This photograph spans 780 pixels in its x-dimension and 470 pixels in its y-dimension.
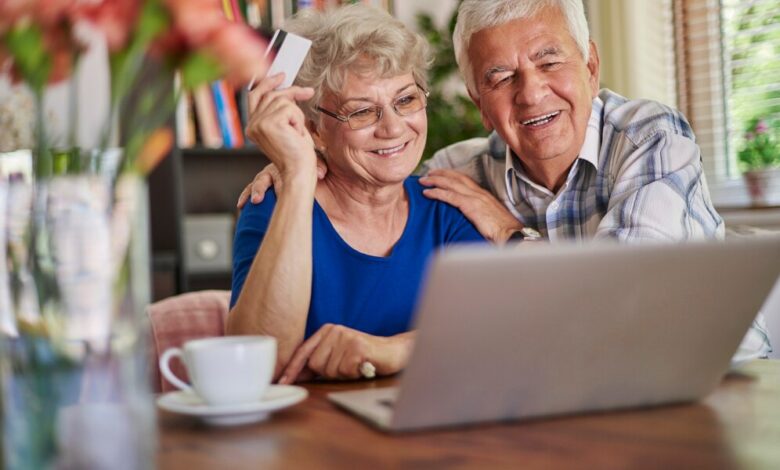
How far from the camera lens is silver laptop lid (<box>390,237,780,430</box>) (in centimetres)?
73

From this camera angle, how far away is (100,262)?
0.67m

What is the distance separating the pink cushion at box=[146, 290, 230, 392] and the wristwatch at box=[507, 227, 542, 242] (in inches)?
25.1

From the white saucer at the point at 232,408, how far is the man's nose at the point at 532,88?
95 centimetres

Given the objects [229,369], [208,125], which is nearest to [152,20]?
[229,369]

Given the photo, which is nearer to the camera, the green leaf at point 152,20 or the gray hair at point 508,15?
the green leaf at point 152,20

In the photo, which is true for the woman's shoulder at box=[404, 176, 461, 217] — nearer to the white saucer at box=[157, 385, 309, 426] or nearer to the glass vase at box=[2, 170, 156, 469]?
the white saucer at box=[157, 385, 309, 426]

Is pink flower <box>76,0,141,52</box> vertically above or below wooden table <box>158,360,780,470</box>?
above

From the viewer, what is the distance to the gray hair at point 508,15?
174 cm

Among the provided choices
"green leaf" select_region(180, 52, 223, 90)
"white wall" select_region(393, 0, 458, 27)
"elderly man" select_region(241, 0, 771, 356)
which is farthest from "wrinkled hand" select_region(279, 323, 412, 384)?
"white wall" select_region(393, 0, 458, 27)

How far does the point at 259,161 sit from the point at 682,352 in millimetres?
3087

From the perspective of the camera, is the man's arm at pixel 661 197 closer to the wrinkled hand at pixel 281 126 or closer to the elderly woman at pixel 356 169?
the elderly woman at pixel 356 169

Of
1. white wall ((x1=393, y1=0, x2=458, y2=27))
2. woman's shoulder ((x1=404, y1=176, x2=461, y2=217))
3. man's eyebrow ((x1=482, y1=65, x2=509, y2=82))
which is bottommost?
woman's shoulder ((x1=404, y1=176, x2=461, y2=217))

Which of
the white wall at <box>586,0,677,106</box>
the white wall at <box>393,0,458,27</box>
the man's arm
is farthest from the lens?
the white wall at <box>393,0,458,27</box>

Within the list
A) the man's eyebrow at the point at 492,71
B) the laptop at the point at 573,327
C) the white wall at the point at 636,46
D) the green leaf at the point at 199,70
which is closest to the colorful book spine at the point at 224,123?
the white wall at the point at 636,46
